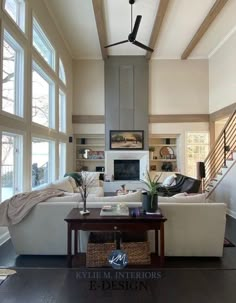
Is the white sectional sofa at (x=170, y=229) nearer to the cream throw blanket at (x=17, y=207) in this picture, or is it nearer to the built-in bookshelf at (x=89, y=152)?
the cream throw blanket at (x=17, y=207)

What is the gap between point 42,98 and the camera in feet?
21.9

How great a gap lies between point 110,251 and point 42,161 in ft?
13.8

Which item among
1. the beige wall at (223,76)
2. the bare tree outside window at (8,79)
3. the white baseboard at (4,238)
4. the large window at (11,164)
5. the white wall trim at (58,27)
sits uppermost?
the white wall trim at (58,27)

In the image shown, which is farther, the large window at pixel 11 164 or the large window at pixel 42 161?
the large window at pixel 42 161

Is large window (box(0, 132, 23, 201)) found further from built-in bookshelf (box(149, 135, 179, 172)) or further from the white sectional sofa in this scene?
built-in bookshelf (box(149, 135, 179, 172))

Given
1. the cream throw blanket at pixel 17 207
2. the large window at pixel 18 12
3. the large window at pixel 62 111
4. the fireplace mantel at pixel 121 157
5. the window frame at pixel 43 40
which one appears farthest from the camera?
the fireplace mantel at pixel 121 157

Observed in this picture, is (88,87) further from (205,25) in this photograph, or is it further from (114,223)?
(114,223)

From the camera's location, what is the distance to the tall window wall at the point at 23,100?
176 inches

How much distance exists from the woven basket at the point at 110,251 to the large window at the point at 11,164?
210cm

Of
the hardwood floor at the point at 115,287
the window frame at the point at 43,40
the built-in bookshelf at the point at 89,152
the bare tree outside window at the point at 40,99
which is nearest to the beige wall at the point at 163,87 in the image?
the built-in bookshelf at the point at 89,152

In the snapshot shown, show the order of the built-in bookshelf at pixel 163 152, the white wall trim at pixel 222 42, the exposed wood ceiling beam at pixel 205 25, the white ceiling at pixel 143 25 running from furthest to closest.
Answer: the built-in bookshelf at pixel 163 152 → the white wall trim at pixel 222 42 → the white ceiling at pixel 143 25 → the exposed wood ceiling beam at pixel 205 25

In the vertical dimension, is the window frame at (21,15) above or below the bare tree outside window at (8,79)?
above

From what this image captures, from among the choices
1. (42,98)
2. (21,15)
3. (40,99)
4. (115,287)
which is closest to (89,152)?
(42,98)

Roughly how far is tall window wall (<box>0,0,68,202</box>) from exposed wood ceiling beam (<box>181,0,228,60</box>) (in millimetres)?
4174
